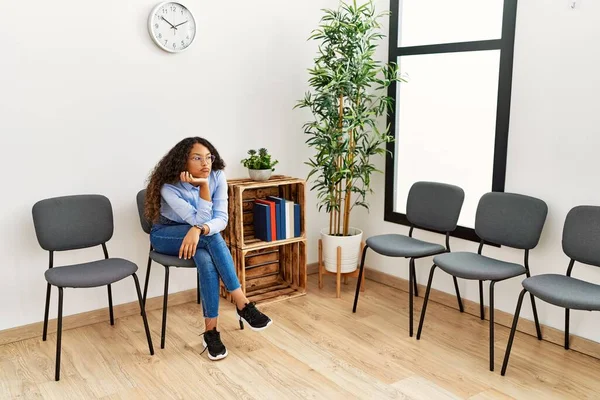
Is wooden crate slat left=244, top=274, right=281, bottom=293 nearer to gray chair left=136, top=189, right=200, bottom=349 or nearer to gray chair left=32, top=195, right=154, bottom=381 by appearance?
gray chair left=136, top=189, right=200, bottom=349

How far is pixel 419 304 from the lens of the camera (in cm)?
377

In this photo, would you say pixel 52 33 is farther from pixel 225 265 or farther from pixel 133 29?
pixel 225 265

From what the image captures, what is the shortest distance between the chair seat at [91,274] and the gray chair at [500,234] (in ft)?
5.53

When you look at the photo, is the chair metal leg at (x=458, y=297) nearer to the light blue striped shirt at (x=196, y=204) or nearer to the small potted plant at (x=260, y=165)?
the small potted plant at (x=260, y=165)

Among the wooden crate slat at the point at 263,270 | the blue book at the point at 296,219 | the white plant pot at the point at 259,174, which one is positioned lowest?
the wooden crate slat at the point at 263,270

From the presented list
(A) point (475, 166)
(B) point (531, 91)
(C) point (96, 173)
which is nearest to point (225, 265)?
(C) point (96, 173)

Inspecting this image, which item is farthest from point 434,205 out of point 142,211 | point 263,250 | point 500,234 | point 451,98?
point 142,211

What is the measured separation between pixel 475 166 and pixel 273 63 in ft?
5.12

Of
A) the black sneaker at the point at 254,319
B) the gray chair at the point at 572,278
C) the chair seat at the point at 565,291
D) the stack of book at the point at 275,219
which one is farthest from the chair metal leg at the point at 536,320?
the stack of book at the point at 275,219

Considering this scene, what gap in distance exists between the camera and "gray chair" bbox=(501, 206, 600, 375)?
2.57m

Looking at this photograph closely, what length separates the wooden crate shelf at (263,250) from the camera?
3.62 metres

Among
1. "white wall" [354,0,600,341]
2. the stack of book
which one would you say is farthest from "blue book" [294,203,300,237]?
"white wall" [354,0,600,341]

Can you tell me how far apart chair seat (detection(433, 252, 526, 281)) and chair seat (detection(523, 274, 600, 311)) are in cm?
16

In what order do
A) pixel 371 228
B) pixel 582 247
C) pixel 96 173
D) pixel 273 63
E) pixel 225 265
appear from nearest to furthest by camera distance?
pixel 582 247 → pixel 225 265 → pixel 96 173 → pixel 273 63 → pixel 371 228
